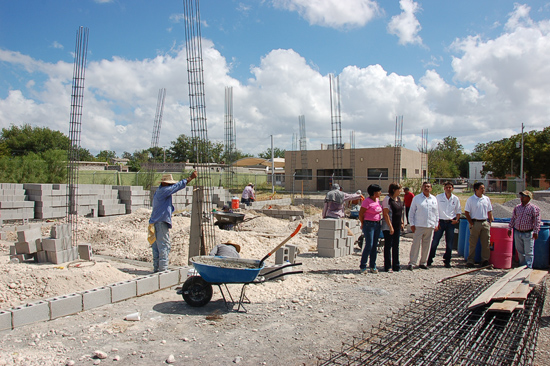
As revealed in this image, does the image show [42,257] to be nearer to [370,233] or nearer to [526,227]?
[370,233]

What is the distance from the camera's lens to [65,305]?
4.99 m

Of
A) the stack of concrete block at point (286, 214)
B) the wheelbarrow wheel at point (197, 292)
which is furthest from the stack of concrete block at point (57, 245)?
the stack of concrete block at point (286, 214)

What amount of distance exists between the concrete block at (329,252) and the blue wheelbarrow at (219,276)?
3852 millimetres

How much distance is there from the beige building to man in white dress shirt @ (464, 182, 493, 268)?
27.4 meters

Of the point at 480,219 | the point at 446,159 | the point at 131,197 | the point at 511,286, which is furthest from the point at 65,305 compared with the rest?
the point at 446,159

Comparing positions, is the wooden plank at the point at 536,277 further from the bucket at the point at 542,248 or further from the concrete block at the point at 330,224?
the concrete block at the point at 330,224

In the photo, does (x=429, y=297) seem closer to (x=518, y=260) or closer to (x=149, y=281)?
(x=518, y=260)

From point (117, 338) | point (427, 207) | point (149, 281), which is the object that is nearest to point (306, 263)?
point (427, 207)

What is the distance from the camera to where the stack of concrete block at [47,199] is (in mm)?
13898

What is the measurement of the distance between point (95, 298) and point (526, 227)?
292 inches

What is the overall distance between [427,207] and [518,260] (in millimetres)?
2443

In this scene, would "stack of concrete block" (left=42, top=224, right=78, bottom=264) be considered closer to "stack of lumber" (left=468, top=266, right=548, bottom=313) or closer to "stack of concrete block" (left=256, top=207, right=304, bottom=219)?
"stack of lumber" (left=468, top=266, right=548, bottom=313)

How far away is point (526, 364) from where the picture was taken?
3771 millimetres

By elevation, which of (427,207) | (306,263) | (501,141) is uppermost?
(501,141)
